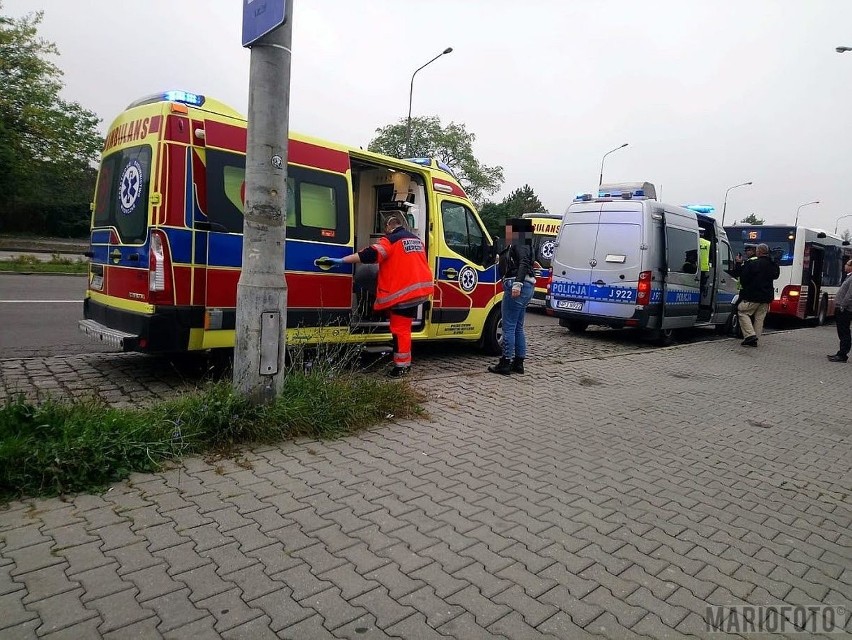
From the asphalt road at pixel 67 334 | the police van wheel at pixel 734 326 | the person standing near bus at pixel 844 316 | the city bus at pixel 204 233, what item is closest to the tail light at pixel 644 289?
the asphalt road at pixel 67 334

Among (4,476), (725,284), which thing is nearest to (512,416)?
(4,476)

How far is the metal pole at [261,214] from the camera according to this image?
13.9ft

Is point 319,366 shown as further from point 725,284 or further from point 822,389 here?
point 725,284

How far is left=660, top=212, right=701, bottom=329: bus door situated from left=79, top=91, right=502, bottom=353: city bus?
16.9 ft

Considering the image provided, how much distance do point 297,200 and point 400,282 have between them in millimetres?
1396

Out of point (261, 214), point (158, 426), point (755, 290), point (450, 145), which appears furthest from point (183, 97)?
point (450, 145)

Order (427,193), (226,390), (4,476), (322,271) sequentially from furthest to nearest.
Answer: (427,193) < (322,271) < (226,390) < (4,476)

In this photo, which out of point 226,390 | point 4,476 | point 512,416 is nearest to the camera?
point 4,476

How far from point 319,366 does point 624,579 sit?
3.09 m

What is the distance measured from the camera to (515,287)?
6906 millimetres

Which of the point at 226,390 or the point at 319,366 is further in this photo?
the point at 319,366

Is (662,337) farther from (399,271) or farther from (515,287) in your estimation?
(399,271)

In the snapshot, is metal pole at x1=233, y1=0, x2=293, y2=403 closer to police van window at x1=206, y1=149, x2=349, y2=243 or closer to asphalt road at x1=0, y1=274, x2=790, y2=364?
police van window at x1=206, y1=149, x2=349, y2=243

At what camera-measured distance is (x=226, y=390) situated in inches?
169
